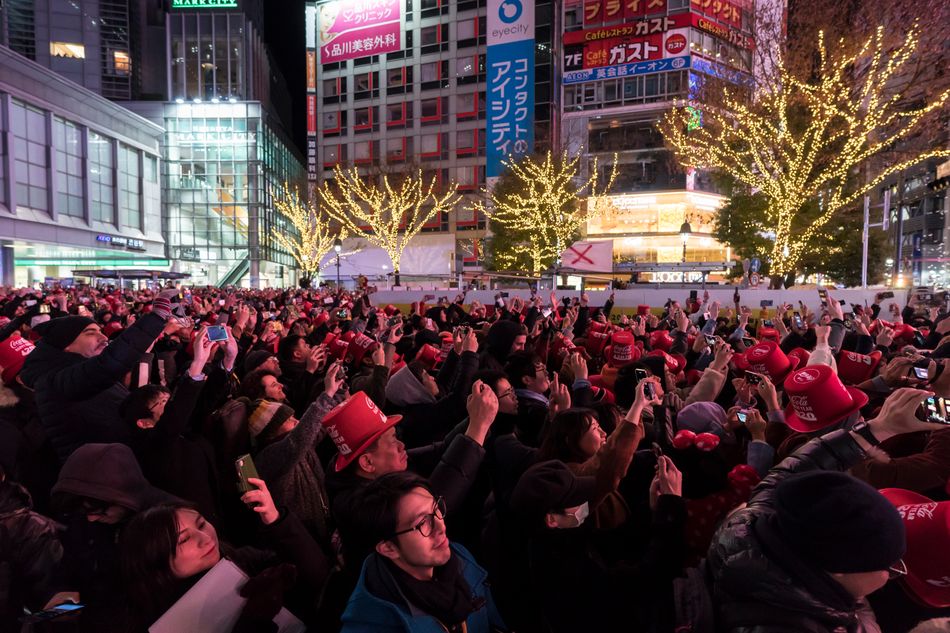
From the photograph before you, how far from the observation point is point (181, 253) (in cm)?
5391

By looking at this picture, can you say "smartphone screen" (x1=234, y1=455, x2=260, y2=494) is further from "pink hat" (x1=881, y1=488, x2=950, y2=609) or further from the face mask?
"pink hat" (x1=881, y1=488, x2=950, y2=609)

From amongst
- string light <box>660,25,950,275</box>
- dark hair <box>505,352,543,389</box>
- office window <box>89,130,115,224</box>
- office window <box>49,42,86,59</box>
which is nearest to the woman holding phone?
dark hair <box>505,352,543,389</box>

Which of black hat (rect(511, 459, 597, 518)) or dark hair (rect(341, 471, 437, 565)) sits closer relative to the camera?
dark hair (rect(341, 471, 437, 565))

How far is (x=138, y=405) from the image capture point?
334 centimetres

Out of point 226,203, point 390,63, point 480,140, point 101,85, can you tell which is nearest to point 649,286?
point 480,140

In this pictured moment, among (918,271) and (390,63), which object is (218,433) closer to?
(390,63)

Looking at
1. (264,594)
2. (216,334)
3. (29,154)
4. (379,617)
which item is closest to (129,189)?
(29,154)

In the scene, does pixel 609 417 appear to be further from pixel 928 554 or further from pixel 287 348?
pixel 287 348

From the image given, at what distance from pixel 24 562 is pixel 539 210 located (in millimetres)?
34881

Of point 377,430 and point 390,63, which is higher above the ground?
point 390,63

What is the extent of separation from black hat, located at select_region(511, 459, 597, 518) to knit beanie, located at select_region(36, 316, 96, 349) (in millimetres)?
3311

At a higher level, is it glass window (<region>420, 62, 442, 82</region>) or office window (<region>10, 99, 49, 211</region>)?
glass window (<region>420, 62, 442, 82</region>)

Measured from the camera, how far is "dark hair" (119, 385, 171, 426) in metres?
3.33

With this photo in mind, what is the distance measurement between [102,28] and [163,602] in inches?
2866
